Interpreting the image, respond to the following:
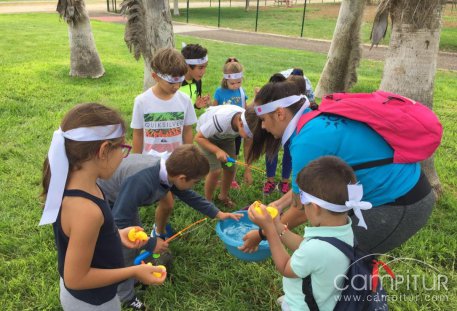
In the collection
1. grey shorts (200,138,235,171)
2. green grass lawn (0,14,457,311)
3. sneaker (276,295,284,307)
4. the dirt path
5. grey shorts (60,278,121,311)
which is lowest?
the dirt path

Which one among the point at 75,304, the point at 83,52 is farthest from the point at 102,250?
the point at 83,52

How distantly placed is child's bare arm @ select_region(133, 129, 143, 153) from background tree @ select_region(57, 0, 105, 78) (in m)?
5.95

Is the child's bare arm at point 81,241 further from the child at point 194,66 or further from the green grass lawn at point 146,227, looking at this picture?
the child at point 194,66

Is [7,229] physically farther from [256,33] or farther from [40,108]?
[256,33]

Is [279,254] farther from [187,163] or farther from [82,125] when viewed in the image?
[82,125]

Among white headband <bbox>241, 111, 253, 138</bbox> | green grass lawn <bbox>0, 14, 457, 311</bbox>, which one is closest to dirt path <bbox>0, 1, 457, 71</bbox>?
green grass lawn <bbox>0, 14, 457, 311</bbox>

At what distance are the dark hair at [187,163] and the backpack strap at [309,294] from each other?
105 cm

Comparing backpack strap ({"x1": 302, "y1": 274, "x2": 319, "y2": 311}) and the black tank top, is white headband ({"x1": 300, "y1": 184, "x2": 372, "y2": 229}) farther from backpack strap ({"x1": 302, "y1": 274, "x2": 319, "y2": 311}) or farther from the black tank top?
the black tank top

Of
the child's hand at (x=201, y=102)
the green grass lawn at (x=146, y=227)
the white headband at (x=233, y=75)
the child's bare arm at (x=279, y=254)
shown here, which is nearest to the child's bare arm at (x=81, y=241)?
the green grass lawn at (x=146, y=227)

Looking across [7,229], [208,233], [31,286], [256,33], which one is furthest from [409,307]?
[256,33]

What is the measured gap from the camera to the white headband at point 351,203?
5.46 ft

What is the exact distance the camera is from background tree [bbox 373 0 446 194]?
3.60 meters

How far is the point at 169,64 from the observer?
3.20m

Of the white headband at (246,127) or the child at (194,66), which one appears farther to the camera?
the child at (194,66)
